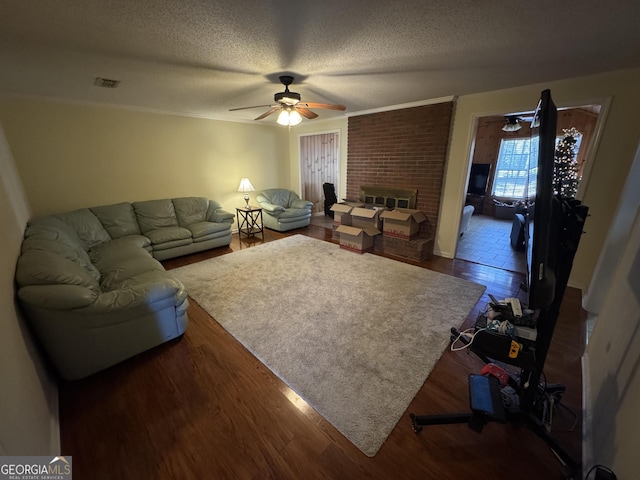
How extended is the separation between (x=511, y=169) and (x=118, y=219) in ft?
28.8

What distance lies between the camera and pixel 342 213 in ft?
14.5

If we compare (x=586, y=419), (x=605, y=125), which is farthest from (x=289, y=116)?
(x=586, y=419)

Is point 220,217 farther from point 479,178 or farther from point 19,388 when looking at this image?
point 479,178

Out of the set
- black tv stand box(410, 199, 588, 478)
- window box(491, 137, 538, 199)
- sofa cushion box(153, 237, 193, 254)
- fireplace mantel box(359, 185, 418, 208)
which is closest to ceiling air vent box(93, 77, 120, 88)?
sofa cushion box(153, 237, 193, 254)

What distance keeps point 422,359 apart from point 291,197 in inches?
182

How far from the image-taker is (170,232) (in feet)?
12.1

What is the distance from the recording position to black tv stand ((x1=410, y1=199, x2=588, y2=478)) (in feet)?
3.42

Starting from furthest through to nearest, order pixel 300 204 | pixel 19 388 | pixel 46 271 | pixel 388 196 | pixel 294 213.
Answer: pixel 300 204, pixel 294 213, pixel 388 196, pixel 46 271, pixel 19 388

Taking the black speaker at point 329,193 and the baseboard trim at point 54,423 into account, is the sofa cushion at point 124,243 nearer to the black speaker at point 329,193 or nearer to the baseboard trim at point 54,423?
the baseboard trim at point 54,423

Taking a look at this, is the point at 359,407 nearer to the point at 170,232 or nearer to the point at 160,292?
the point at 160,292

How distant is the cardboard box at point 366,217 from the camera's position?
13.3 feet

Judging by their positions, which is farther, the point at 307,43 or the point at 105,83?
the point at 105,83

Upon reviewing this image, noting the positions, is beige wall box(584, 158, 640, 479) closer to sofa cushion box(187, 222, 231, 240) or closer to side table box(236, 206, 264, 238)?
sofa cushion box(187, 222, 231, 240)

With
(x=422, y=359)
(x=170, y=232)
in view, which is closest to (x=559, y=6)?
(x=422, y=359)
